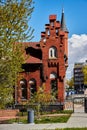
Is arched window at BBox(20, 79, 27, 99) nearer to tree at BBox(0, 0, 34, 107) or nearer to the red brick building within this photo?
the red brick building

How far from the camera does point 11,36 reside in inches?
Result: 830

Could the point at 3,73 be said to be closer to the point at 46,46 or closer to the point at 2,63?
the point at 2,63

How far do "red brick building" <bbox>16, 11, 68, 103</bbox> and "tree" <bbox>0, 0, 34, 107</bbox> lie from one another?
2556 cm

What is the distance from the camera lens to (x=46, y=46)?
47.7m

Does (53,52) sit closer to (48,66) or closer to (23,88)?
(48,66)

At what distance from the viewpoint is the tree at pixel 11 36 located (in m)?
20.9

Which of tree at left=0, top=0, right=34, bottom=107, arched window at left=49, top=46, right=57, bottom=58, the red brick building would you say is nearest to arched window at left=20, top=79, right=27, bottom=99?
the red brick building

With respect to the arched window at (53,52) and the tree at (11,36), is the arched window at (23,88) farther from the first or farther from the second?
the tree at (11,36)

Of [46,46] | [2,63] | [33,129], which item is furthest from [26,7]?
[46,46]

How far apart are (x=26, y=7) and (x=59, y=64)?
85.3ft

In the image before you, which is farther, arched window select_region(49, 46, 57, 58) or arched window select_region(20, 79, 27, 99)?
arched window select_region(49, 46, 57, 58)

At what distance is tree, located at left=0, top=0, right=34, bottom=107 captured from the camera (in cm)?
2094

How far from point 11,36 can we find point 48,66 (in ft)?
87.5

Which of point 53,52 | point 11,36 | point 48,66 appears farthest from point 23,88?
point 11,36
